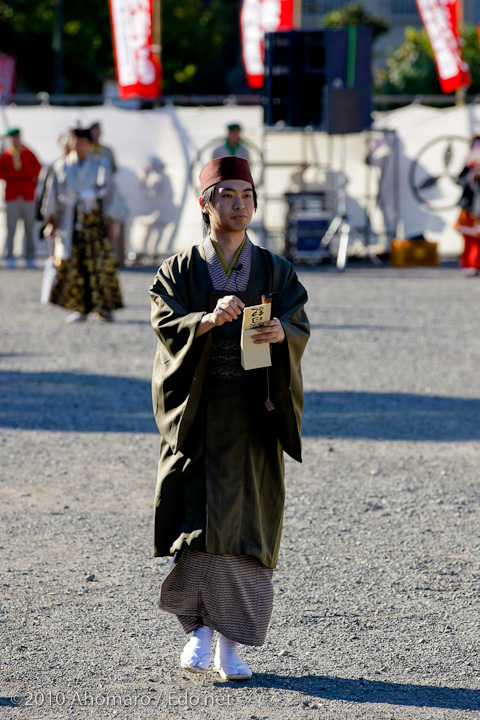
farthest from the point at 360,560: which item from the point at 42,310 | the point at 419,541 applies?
the point at 42,310

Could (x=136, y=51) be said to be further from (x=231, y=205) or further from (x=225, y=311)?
(x=225, y=311)

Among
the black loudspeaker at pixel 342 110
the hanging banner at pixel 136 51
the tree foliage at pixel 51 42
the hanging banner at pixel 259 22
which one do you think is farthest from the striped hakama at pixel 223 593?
the tree foliage at pixel 51 42

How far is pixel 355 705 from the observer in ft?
10.1

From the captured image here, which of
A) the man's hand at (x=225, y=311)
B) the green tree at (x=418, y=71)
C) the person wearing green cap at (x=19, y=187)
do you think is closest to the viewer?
the man's hand at (x=225, y=311)

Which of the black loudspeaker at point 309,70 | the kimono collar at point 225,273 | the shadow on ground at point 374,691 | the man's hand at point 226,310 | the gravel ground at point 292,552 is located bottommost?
the gravel ground at point 292,552

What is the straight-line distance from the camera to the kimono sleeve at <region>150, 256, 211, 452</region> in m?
3.14

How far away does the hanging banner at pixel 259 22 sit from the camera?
18.4 metres

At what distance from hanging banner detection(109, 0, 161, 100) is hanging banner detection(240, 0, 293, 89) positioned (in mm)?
1846

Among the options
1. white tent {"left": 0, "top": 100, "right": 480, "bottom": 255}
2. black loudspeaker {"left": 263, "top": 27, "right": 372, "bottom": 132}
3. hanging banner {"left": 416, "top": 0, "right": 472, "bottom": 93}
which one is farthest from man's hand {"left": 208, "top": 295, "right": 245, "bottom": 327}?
hanging banner {"left": 416, "top": 0, "right": 472, "bottom": 93}

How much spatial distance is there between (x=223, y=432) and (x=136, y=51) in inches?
607

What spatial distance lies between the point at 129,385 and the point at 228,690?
4.65m

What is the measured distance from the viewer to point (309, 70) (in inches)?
623

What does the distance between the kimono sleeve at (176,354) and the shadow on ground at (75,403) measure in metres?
3.21

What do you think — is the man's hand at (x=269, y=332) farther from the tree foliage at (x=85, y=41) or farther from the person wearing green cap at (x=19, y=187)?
the tree foliage at (x=85, y=41)
